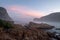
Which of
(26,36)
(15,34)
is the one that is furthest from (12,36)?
(26,36)

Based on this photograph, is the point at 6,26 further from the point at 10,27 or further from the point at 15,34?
the point at 15,34

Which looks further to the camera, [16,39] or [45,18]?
[45,18]

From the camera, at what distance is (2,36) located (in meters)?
22.2

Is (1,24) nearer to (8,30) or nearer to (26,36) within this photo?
(8,30)

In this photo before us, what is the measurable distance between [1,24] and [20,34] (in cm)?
466

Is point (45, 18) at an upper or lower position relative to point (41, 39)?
upper

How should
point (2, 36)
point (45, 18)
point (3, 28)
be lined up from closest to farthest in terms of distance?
point (2, 36), point (3, 28), point (45, 18)

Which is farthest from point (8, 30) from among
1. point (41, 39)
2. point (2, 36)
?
point (41, 39)

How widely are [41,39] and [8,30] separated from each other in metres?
6.52

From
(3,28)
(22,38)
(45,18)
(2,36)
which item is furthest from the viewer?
(45,18)

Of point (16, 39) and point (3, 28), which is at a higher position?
point (3, 28)

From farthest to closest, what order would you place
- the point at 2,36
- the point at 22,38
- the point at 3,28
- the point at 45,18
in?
the point at 45,18
the point at 3,28
the point at 22,38
the point at 2,36

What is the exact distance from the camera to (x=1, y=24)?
26578mm

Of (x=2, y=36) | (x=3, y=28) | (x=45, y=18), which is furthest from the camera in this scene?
(x=45, y=18)
